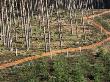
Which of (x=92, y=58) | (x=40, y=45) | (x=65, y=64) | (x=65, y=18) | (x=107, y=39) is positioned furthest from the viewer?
(x=65, y=18)

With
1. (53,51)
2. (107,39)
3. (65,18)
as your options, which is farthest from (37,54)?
(65,18)

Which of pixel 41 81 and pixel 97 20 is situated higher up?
pixel 97 20

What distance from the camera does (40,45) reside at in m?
51.7

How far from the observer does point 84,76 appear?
39.3 metres

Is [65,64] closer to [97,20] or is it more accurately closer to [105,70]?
[105,70]

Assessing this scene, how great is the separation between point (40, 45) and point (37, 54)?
573 cm

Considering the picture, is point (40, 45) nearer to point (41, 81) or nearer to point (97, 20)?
point (41, 81)

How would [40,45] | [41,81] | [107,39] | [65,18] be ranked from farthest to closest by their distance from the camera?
1. [65,18]
2. [107,39]
3. [40,45]
4. [41,81]

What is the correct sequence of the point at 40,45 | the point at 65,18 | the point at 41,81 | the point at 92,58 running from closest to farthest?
the point at 41,81 → the point at 92,58 → the point at 40,45 → the point at 65,18

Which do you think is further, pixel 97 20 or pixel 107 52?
pixel 97 20

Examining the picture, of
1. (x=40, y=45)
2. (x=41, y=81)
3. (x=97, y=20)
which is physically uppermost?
(x=97, y=20)

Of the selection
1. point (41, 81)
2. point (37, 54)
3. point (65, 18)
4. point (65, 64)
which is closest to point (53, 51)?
point (37, 54)

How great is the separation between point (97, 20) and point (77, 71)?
35.0m

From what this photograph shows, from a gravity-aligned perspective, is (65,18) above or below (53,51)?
above
